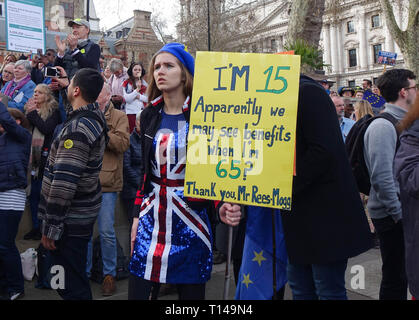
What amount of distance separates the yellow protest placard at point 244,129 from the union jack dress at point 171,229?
252mm

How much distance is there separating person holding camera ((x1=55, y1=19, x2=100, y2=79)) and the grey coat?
423 cm

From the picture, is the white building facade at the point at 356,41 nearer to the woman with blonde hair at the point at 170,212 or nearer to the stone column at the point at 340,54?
the stone column at the point at 340,54

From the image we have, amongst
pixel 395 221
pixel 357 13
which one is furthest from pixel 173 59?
pixel 357 13

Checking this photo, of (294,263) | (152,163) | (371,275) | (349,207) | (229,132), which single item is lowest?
(371,275)

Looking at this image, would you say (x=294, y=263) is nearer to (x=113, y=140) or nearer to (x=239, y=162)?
(x=239, y=162)

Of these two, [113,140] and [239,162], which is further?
[113,140]

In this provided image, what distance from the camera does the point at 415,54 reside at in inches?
628

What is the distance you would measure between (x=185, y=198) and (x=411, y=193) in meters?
1.24

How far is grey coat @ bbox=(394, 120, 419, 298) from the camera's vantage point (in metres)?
2.37

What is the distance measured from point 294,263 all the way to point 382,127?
4.95 feet

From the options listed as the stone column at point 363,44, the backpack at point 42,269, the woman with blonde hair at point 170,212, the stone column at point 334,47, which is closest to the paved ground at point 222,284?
the backpack at point 42,269

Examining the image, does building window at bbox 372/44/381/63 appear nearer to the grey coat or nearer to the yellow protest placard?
the grey coat

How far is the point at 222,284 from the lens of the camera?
464 cm

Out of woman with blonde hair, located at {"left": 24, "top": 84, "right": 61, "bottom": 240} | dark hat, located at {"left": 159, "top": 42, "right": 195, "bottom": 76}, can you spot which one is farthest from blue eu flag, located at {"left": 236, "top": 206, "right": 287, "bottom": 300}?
woman with blonde hair, located at {"left": 24, "top": 84, "right": 61, "bottom": 240}
